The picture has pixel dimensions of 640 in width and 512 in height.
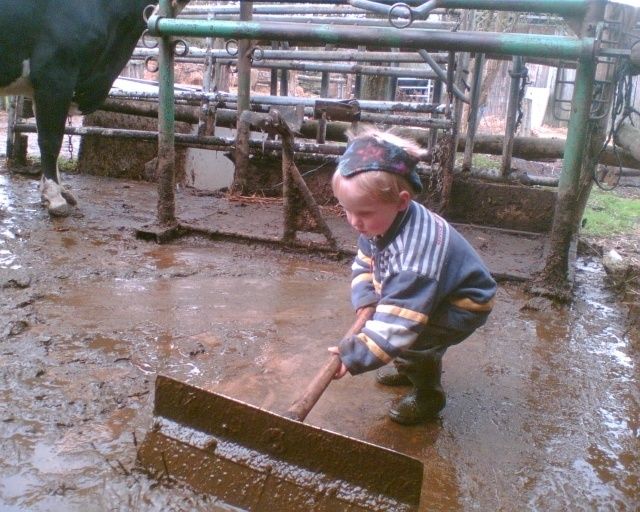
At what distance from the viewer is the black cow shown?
4160mm

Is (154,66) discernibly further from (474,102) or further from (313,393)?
(313,393)

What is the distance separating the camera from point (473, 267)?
Answer: 6.51 ft

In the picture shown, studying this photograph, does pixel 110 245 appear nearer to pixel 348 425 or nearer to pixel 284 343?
pixel 284 343

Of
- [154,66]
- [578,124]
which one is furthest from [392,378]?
[154,66]

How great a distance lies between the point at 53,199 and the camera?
4.44 meters

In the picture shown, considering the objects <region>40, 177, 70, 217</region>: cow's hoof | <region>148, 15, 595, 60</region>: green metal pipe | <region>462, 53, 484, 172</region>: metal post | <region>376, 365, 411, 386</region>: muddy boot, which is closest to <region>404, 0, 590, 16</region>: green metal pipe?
<region>148, 15, 595, 60</region>: green metal pipe

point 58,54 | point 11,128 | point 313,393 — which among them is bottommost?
point 313,393

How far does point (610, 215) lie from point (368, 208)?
4.85 metres

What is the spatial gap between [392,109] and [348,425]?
3.03 meters

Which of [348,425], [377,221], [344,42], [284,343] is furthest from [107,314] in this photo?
[344,42]

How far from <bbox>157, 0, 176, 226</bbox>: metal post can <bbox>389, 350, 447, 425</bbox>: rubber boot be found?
91.5 inches

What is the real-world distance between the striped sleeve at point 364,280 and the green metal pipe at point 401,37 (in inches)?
58.0

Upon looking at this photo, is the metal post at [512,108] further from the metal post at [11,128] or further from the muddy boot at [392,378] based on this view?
the metal post at [11,128]

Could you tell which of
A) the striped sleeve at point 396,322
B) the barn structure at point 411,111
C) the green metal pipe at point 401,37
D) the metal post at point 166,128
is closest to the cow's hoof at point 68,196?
the barn structure at point 411,111
